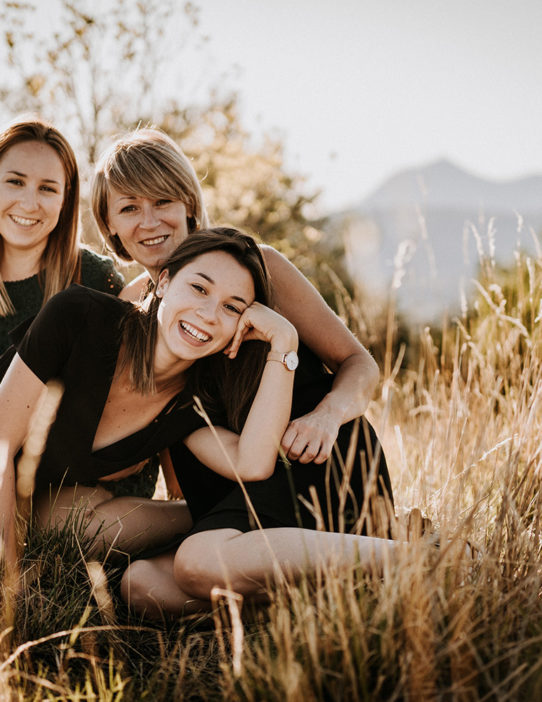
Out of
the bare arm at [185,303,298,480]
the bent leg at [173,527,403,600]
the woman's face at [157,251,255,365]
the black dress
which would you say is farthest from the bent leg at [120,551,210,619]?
the woman's face at [157,251,255,365]

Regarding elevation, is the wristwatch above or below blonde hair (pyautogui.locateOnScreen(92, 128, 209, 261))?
below

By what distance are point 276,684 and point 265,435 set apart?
36.5 inches

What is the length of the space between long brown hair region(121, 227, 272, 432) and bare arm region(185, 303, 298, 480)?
96 mm

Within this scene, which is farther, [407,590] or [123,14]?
[123,14]

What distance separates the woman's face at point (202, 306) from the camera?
2295 millimetres

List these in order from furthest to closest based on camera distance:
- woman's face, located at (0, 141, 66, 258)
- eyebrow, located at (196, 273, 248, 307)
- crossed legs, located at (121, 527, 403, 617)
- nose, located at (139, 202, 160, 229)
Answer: woman's face, located at (0, 141, 66, 258) < nose, located at (139, 202, 160, 229) < eyebrow, located at (196, 273, 248, 307) < crossed legs, located at (121, 527, 403, 617)

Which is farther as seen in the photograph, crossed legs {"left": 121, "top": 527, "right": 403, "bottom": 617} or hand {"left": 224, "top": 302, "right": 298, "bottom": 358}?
hand {"left": 224, "top": 302, "right": 298, "bottom": 358}

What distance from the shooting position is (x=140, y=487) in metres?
2.93

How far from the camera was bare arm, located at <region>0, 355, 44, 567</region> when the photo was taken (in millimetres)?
2188

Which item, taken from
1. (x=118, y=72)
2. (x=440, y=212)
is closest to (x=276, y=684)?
(x=118, y=72)

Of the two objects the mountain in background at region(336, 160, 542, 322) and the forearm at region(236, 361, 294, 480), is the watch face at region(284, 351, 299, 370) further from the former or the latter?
the mountain in background at region(336, 160, 542, 322)

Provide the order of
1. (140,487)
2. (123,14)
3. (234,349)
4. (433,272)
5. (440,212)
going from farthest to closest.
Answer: (440,212) < (123,14) < (433,272) < (140,487) < (234,349)

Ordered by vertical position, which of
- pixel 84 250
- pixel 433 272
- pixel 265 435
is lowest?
pixel 265 435

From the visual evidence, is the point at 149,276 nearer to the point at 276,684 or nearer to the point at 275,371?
the point at 275,371
